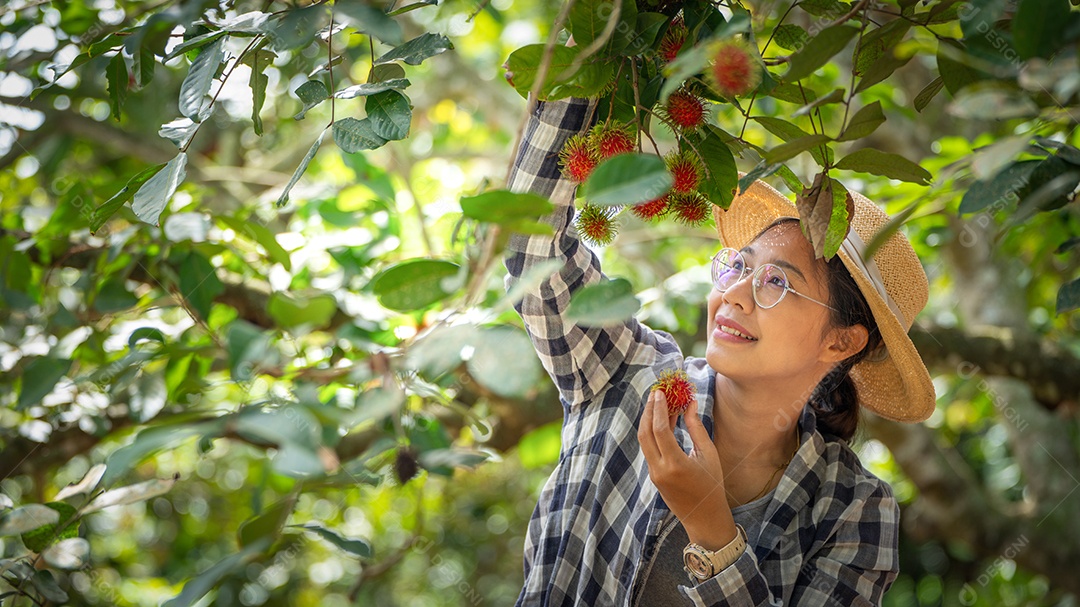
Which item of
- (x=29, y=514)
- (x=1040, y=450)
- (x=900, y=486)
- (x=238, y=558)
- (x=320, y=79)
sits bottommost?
(x=900, y=486)

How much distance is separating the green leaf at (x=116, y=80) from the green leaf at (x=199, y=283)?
17.2 inches

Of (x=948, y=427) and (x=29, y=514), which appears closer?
(x=29, y=514)

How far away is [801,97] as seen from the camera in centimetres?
80

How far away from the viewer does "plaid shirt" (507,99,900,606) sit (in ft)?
3.35

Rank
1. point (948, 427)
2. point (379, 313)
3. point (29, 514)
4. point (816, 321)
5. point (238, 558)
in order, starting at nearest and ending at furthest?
point (238, 558) < point (29, 514) < point (816, 321) < point (379, 313) < point (948, 427)

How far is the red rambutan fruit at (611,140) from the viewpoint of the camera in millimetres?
749

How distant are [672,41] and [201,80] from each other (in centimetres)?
40

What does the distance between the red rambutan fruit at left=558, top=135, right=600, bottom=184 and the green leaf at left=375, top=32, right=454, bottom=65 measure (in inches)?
5.7

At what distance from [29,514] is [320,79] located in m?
0.61

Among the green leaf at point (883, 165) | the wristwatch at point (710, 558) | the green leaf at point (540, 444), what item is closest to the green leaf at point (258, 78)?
the green leaf at point (883, 165)

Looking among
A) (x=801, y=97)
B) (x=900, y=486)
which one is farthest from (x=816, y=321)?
(x=900, y=486)

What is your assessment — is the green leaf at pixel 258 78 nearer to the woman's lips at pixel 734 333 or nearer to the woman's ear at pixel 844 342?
the woman's lips at pixel 734 333

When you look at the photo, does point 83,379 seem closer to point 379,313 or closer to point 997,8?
point 379,313

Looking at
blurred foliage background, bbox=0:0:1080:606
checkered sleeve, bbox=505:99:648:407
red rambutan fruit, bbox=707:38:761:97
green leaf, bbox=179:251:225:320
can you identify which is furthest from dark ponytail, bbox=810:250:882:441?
green leaf, bbox=179:251:225:320
